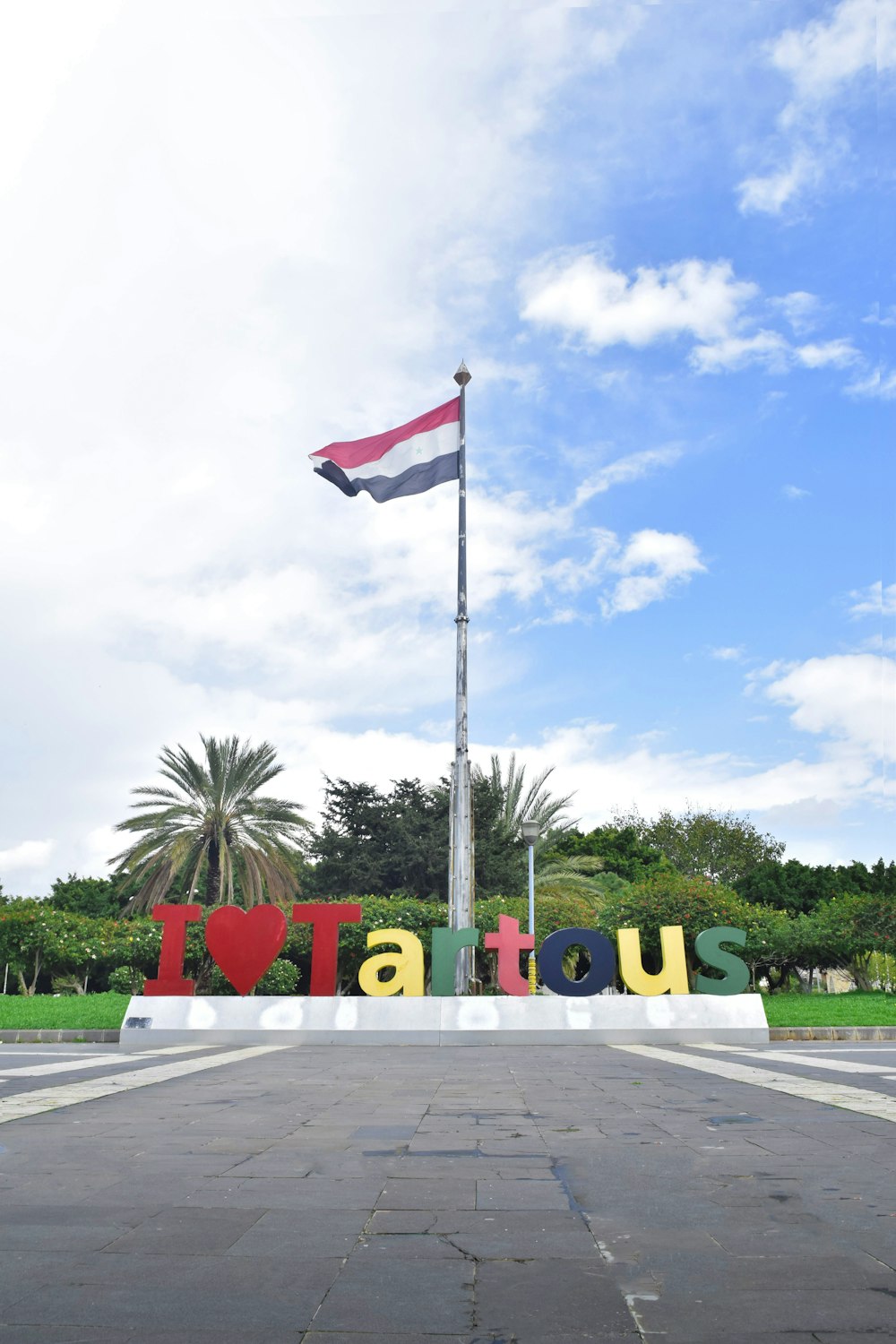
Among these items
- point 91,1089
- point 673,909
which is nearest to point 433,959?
point 91,1089

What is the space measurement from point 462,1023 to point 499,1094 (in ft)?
29.0

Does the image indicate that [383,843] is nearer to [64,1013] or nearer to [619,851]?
[619,851]

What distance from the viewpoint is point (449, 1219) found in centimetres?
409

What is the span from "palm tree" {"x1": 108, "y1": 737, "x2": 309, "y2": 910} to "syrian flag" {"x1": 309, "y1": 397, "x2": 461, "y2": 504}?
13485mm

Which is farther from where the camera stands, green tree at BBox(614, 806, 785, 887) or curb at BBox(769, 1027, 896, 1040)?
green tree at BBox(614, 806, 785, 887)

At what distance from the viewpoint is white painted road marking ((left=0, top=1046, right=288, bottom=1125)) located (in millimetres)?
7666

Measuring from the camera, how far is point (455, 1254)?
3.58 metres

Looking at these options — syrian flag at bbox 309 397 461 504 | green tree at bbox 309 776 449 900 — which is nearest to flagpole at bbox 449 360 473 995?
syrian flag at bbox 309 397 461 504

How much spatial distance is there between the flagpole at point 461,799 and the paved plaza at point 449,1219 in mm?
10965

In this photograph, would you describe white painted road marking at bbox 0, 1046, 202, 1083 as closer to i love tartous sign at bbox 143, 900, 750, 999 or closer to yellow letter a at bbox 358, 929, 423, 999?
i love tartous sign at bbox 143, 900, 750, 999

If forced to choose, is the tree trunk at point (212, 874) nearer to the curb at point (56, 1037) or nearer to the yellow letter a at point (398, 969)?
the curb at point (56, 1037)

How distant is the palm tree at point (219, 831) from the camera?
31.9m

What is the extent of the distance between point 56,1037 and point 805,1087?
15.4 meters

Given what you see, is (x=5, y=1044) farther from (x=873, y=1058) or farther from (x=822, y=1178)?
(x=822, y=1178)
